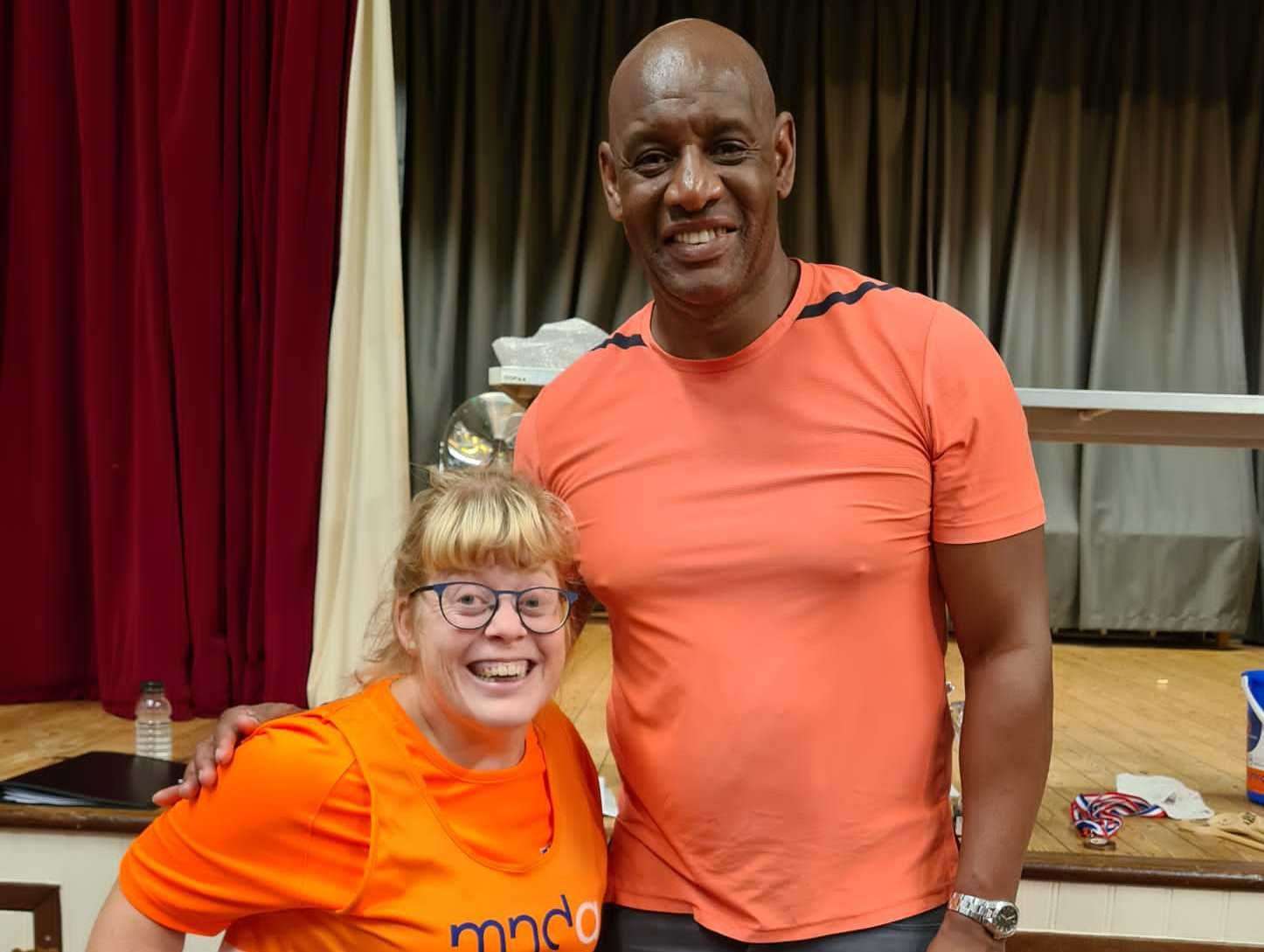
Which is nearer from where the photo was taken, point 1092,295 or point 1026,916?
point 1026,916

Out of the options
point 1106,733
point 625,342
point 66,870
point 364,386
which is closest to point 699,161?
point 625,342

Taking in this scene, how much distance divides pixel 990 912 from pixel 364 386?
2505mm

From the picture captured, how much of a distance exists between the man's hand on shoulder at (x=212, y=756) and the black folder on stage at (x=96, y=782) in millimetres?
944

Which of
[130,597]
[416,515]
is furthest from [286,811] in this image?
[130,597]

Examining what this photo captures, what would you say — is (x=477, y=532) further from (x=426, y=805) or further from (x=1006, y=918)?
(x=1006, y=918)

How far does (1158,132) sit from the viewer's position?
4.84 m

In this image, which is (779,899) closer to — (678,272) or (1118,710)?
(678,272)

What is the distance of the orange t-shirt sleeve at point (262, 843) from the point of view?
1065mm

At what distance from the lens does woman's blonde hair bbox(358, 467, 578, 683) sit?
1.14 metres

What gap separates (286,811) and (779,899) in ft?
1.54

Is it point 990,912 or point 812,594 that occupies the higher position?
point 812,594

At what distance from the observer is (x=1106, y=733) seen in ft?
9.96

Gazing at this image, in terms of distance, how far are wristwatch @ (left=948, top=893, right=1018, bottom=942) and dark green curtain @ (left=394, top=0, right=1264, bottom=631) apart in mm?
3862

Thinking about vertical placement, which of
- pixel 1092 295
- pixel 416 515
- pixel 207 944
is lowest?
pixel 207 944
